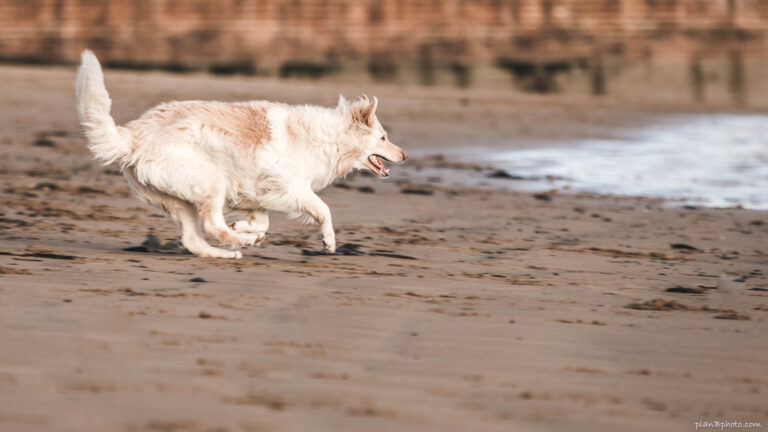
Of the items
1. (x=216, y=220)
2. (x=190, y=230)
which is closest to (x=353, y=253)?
(x=216, y=220)

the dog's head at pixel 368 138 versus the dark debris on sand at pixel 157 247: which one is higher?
the dog's head at pixel 368 138

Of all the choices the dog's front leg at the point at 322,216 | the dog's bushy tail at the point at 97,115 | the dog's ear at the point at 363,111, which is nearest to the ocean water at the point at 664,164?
the dog's ear at the point at 363,111

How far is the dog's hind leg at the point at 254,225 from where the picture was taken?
22.4 ft

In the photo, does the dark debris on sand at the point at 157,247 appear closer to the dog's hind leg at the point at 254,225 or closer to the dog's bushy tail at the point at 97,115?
the dog's hind leg at the point at 254,225

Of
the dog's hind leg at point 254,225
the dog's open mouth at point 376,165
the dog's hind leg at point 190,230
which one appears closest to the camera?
the dog's hind leg at point 190,230

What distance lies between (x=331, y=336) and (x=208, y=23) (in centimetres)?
2016

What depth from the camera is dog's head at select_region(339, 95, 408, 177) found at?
722 centimetres

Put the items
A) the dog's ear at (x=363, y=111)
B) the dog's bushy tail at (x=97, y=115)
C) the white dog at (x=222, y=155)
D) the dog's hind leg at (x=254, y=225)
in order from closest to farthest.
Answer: the dog's bushy tail at (x=97, y=115) → the white dog at (x=222, y=155) → the dog's hind leg at (x=254, y=225) → the dog's ear at (x=363, y=111)

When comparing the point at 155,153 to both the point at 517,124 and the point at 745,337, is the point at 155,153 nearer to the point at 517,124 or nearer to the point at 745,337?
the point at 745,337

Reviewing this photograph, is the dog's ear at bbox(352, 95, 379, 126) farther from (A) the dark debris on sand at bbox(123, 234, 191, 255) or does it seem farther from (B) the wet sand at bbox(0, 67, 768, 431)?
(A) the dark debris on sand at bbox(123, 234, 191, 255)

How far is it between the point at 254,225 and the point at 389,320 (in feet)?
8.19

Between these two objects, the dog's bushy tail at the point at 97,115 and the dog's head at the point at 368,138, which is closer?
the dog's bushy tail at the point at 97,115

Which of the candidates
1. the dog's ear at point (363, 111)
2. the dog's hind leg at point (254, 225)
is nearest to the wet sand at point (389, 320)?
the dog's hind leg at point (254, 225)

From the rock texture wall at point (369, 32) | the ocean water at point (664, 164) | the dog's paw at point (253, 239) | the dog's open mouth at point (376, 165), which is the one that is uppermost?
the rock texture wall at point (369, 32)
